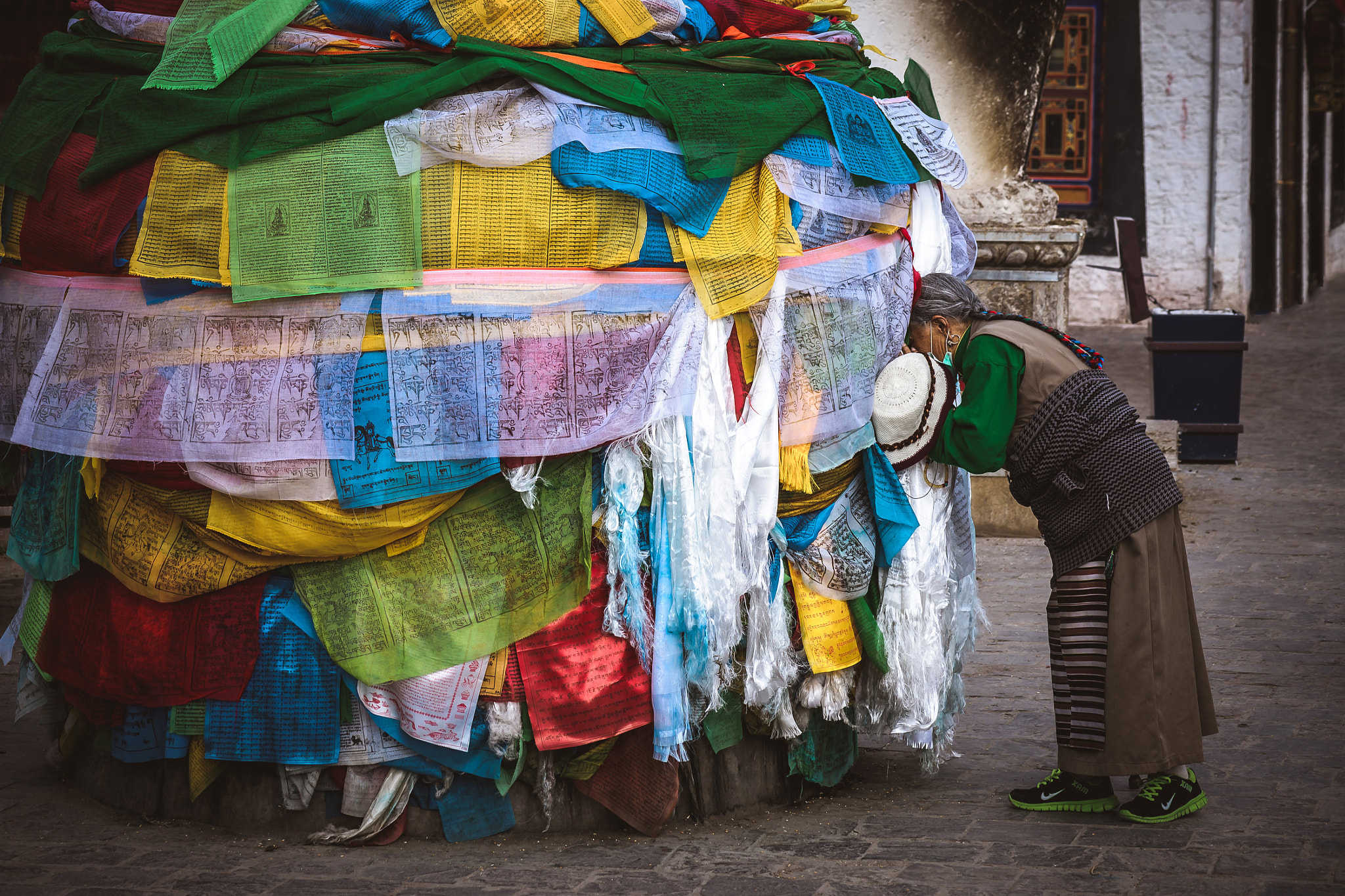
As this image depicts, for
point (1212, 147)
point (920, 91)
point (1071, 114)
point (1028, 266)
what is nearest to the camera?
point (920, 91)

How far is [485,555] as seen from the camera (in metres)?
3.25

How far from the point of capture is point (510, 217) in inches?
123

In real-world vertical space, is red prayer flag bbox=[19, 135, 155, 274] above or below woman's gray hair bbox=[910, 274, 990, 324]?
above

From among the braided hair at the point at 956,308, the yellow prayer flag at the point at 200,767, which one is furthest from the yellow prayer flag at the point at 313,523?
the braided hair at the point at 956,308

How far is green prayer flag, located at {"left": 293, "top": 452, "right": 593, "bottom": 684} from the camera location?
10.5ft

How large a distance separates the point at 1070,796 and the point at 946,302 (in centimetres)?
139

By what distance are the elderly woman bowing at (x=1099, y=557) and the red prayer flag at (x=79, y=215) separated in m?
2.11

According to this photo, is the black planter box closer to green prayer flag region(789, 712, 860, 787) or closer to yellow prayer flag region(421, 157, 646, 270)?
green prayer flag region(789, 712, 860, 787)

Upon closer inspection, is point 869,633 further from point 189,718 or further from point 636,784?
point 189,718

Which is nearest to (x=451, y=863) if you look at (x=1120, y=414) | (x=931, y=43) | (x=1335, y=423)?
(x=1120, y=414)

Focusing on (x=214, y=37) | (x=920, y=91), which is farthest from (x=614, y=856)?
(x=920, y=91)

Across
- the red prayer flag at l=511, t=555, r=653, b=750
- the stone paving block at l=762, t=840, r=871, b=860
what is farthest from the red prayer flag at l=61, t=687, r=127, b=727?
the stone paving block at l=762, t=840, r=871, b=860

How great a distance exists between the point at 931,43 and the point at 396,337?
4.65 metres

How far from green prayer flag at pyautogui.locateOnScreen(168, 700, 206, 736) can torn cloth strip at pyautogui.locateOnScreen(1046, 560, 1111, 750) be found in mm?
2220
